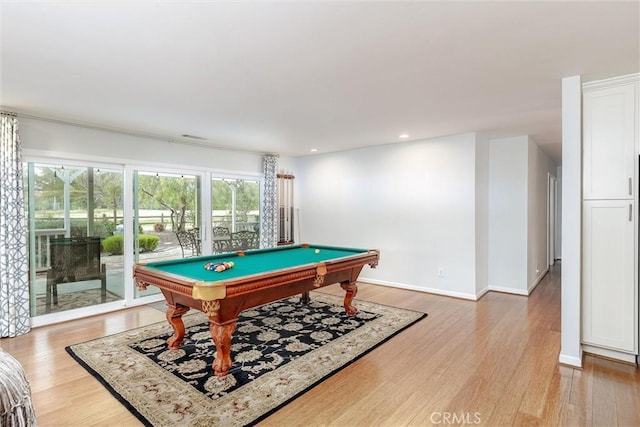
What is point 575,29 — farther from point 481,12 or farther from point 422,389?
point 422,389

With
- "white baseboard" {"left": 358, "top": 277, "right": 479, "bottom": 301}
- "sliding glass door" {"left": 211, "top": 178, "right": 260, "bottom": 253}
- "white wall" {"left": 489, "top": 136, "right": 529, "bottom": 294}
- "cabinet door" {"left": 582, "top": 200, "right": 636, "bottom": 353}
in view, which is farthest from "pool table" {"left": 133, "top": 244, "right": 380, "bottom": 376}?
"white wall" {"left": 489, "top": 136, "right": 529, "bottom": 294}

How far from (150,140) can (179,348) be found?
3.16 metres

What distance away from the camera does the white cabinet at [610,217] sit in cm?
275

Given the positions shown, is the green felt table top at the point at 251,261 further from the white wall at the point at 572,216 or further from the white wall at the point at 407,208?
the white wall at the point at 572,216

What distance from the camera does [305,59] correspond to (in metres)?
2.43

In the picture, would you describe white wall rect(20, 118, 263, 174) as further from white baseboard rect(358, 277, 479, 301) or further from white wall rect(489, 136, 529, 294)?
white wall rect(489, 136, 529, 294)

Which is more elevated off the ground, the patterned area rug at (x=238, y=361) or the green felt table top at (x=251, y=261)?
the green felt table top at (x=251, y=261)

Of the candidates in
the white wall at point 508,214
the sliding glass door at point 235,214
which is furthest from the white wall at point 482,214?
the sliding glass door at point 235,214

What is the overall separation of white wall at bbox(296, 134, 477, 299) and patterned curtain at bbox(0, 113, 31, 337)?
14.7 ft

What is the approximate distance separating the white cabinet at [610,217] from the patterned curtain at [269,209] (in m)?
4.74

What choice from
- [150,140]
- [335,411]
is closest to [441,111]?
[335,411]

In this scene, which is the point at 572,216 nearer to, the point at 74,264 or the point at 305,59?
the point at 305,59

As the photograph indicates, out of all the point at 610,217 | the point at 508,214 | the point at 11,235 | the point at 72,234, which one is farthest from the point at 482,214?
the point at 11,235

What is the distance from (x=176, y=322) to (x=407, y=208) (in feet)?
12.5
